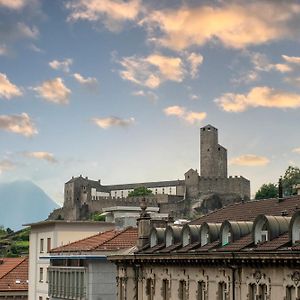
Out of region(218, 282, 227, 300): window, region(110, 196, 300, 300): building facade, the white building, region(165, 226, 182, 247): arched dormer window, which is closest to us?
region(110, 196, 300, 300): building facade

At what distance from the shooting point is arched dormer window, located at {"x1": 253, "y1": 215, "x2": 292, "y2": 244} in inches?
1495

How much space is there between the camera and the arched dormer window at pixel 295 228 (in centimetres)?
3562

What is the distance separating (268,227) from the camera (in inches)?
1503

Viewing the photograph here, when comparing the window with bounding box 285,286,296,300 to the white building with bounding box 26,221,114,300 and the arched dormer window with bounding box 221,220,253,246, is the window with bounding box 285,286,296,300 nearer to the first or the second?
the arched dormer window with bounding box 221,220,253,246

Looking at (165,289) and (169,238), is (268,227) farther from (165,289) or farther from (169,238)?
(165,289)

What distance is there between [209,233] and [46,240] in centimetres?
3287

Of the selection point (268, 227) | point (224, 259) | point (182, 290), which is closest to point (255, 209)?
point (182, 290)

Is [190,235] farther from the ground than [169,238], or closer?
farther from the ground

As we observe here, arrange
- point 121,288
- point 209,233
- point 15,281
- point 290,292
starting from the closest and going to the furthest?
1. point 290,292
2. point 209,233
3. point 121,288
4. point 15,281

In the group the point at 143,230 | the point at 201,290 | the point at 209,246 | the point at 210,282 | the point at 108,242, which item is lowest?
the point at 201,290

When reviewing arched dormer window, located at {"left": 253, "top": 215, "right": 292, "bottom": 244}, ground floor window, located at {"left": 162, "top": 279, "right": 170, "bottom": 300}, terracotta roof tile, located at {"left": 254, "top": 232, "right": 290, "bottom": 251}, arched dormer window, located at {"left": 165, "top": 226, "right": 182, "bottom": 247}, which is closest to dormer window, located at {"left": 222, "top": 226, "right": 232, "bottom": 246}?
arched dormer window, located at {"left": 253, "top": 215, "right": 292, "bottom": 244}

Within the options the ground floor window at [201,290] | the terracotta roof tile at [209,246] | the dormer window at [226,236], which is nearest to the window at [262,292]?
the dormer window at [226,236]

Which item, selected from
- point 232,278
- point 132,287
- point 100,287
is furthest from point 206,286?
point 100,287

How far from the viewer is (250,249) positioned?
38.2 m
